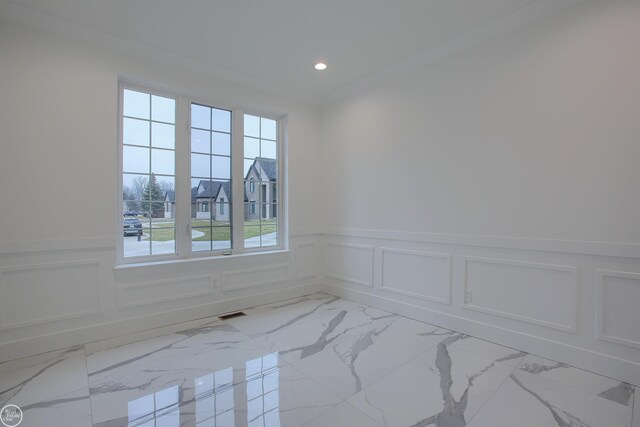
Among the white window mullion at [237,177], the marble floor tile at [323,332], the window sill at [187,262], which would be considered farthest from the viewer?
the white window mullion at [237,177]

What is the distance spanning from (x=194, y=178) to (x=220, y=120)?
2.58 feet

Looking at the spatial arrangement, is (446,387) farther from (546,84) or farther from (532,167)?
(546,84)

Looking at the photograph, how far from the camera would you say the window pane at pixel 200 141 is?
11.9 ft

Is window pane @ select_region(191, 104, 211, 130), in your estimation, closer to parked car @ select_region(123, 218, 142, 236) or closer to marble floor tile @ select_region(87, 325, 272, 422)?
parked car @ select_region(123, 218, 142, 236)

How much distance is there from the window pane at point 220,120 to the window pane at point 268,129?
45cm

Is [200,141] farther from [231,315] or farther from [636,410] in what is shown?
[636,410]

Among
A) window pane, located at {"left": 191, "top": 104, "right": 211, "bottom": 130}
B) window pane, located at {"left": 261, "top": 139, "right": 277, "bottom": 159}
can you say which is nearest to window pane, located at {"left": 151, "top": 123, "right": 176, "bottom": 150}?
window pane, located at {"left": 191, "top": 104, "right": 211, "bottom": 130}

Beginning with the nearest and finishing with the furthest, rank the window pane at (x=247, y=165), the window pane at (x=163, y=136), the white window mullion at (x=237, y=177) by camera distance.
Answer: the window pane at (x=163, y=136) → the white window mullion at (x=237, y=177) → the window pane at (x=247, y=165)

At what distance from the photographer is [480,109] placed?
2949 millimetres

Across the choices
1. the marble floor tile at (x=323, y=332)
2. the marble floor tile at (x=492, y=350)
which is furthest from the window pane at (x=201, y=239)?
the marble floor tile at (x=492, y=350)

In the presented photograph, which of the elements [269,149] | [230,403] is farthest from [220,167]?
[230,403]

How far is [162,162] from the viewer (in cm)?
342

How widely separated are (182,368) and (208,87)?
9.33ft

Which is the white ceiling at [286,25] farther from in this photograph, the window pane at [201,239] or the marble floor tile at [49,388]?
the marble floor tile at [49,388]
